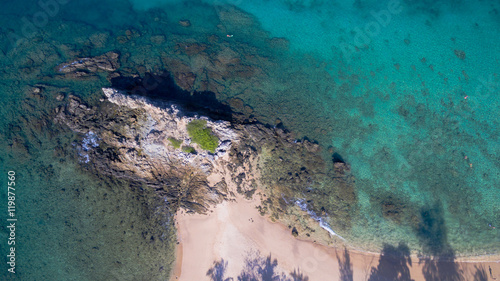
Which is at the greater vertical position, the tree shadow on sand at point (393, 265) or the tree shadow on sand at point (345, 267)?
the tree shadow on sand at point (393, 265)

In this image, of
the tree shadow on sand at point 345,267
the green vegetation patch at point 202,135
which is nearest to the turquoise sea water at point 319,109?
the tree shadow on sand at point 345,267

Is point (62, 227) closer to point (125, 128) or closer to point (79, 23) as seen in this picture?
point (125, 128)

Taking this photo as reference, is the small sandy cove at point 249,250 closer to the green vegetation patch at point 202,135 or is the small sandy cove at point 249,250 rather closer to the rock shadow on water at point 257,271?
the rock shadow on water at point 257,271

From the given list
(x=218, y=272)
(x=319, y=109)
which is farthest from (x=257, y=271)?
(x=319, y=109)

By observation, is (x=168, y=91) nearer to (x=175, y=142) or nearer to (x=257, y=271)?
(x=175, y=142)

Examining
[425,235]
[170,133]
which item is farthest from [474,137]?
[170,133]
